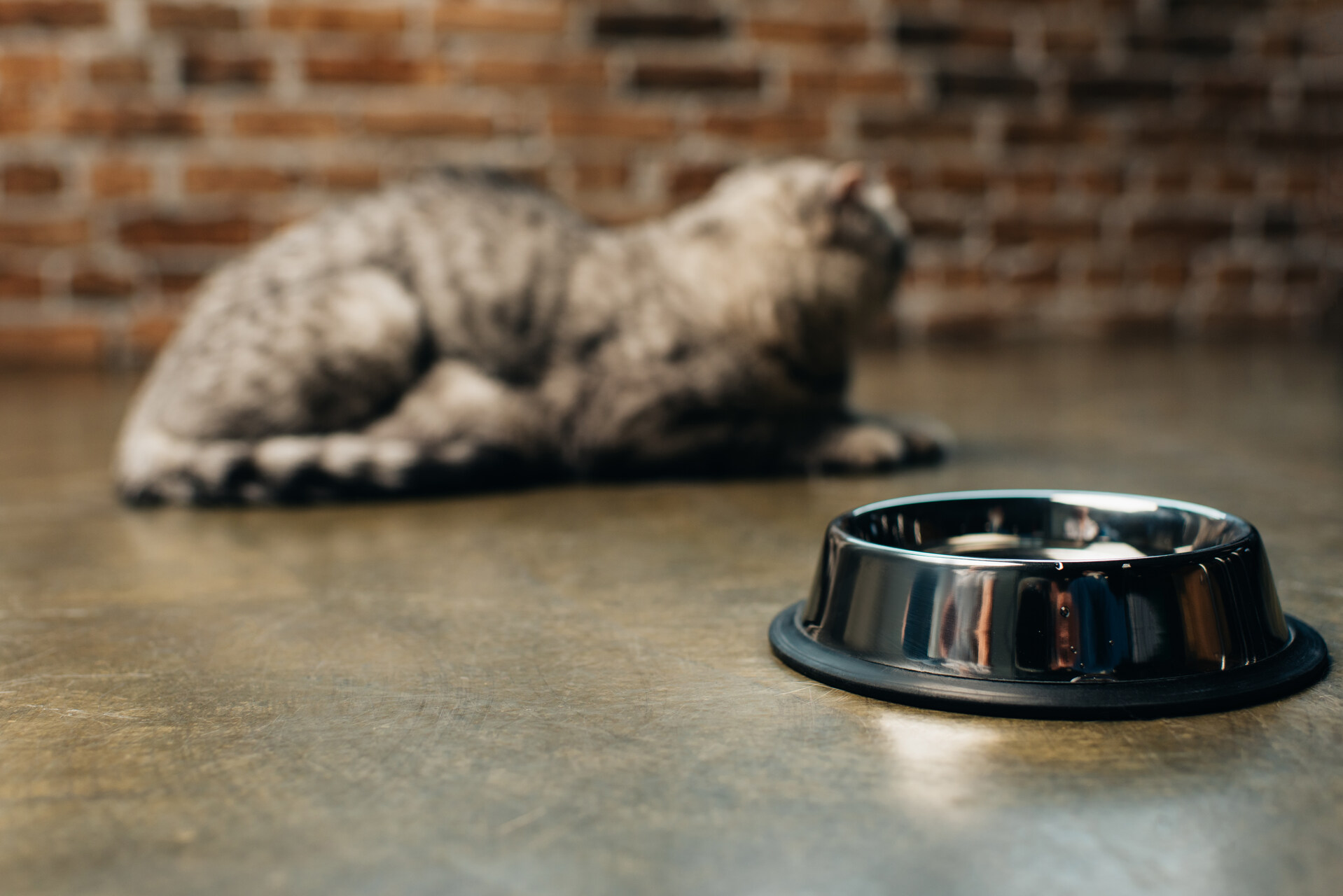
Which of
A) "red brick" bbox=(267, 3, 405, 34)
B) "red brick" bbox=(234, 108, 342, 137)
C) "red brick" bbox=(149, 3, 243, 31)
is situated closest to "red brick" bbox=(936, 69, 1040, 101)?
"red brick" bbox=(267, 3, 405, 34)

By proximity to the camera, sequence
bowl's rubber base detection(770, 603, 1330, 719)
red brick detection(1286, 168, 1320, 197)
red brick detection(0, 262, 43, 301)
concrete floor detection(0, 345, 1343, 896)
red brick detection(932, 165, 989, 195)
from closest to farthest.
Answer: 1. concrete floor detection(0, 345, 1343, 896)
2. bowl's rubber base detection(770, 603, 1330, 719)
3. red brick detection(0, 262, 43, 301)
4. red brick detection(932, 165, 989, 195)
5. red brick detection(1286, 168, 1320, 197)

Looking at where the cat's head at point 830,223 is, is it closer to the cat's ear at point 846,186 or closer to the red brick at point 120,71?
the cat's ear at point 846,186

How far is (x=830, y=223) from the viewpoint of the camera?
6.17 ft

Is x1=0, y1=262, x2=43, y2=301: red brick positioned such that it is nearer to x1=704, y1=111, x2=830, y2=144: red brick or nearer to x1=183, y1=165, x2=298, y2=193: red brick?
x1=183, y1=165, x2=298, y2=193: red brick

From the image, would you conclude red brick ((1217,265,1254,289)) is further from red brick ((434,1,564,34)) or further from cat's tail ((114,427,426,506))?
cat's tail ((114,427,426,506))

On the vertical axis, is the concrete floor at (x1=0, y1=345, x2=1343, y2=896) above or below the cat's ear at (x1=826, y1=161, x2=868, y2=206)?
below

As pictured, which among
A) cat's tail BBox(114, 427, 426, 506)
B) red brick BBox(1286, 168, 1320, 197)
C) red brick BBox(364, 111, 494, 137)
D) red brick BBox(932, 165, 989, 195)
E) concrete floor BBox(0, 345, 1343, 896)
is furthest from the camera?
red brick BBox(1286, 168, 1320, 197)

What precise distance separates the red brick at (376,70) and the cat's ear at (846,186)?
1.97 metres

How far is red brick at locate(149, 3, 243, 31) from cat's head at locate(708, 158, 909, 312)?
211cm

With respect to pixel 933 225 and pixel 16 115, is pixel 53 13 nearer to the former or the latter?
pixel 16 115

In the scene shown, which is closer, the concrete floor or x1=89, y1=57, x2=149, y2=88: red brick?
the concrete floor

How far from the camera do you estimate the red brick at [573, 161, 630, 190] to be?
3609 mm

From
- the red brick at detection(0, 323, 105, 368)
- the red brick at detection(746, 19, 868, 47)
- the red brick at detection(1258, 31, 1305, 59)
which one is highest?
the red brick at detection(746, 19, 868, 47)

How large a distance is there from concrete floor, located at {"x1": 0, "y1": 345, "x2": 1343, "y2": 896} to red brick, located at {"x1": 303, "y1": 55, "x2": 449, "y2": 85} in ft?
7.31
